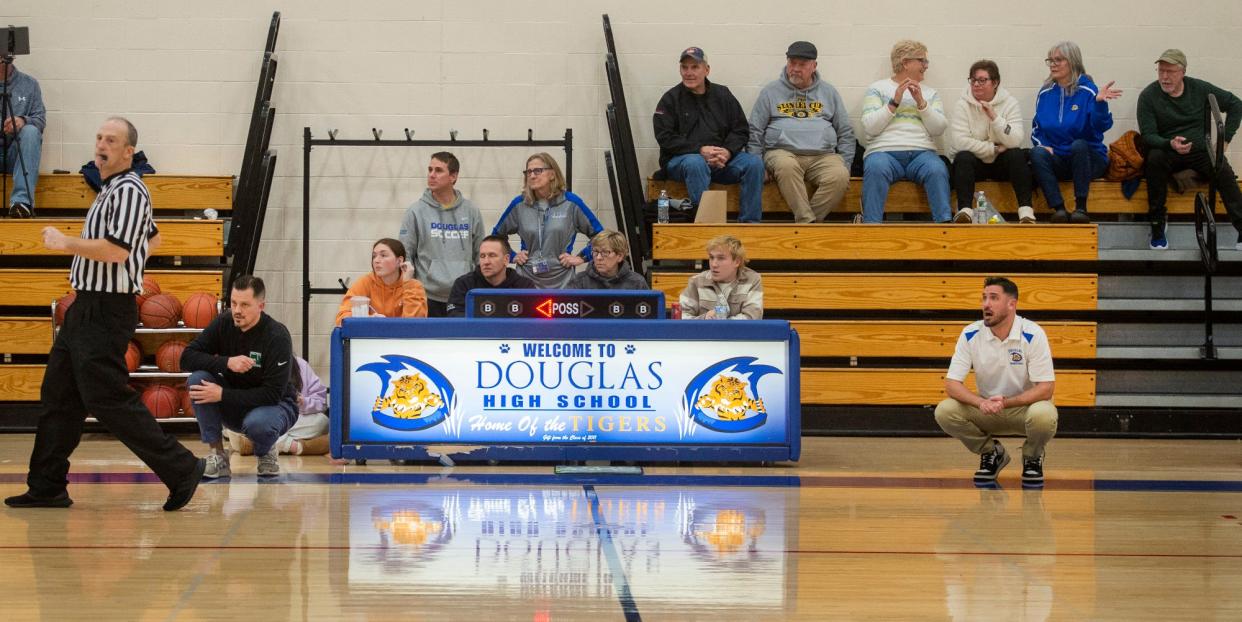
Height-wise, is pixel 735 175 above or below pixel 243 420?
above

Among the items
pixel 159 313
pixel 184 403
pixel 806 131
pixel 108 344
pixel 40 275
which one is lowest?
pixel 184 403

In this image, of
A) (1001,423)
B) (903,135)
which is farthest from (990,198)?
(1001,423)

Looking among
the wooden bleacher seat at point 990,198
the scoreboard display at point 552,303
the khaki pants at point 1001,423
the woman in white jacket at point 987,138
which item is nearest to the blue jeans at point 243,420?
the scoreboard display at point 552,303

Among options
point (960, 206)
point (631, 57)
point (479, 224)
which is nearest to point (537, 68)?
point (631, 57)

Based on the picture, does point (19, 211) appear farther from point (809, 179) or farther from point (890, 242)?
point (890, 242)

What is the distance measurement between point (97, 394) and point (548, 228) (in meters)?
4.61

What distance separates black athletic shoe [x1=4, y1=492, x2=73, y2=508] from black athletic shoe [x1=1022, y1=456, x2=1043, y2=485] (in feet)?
15.8

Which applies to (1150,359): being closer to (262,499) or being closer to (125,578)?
(262,499)

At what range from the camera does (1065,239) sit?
10.4 meters

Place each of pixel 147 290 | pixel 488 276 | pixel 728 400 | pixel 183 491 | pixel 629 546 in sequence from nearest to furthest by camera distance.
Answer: pixel 629 546, pixel 183 491, pixel 728 400, pixel 488 276, pixel 147 290

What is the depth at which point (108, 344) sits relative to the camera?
5.82 meters

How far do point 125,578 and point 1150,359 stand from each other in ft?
27.2

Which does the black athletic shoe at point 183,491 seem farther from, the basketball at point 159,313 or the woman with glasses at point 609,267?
the basketball at point 159,313

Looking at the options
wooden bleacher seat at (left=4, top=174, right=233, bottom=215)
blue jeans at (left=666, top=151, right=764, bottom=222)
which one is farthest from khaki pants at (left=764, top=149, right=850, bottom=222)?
wooden bleacher seat at (left=4, top=174, right=233, bottom=215)
